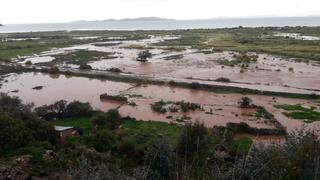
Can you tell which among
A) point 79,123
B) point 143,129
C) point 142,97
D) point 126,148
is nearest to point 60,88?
point 142,97

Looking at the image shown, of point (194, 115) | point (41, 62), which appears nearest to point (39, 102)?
point (194, 115)

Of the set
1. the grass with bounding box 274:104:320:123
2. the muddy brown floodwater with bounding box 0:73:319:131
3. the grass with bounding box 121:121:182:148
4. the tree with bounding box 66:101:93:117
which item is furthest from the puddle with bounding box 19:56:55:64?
the grass with bounding box 274:104:320:123

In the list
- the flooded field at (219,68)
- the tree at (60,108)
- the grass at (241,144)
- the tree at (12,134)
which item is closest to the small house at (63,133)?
the tree at (12,134)

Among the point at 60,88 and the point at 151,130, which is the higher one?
the point at 151,130

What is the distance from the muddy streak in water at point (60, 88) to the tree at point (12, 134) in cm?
1250

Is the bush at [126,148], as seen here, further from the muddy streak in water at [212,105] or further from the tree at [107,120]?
the muddy streak in water at [212,105]

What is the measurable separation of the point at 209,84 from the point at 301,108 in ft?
36.5

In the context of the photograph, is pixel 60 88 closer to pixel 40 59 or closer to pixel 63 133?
pixel 63 133

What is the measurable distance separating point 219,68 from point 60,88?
2065 centimetres

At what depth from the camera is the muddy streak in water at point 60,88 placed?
115 feet

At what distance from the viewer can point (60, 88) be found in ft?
133

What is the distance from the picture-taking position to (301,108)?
30.8 m

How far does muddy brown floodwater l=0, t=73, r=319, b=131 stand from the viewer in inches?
1117

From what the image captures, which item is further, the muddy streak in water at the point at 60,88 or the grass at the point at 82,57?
the grass at the point at 82,57
